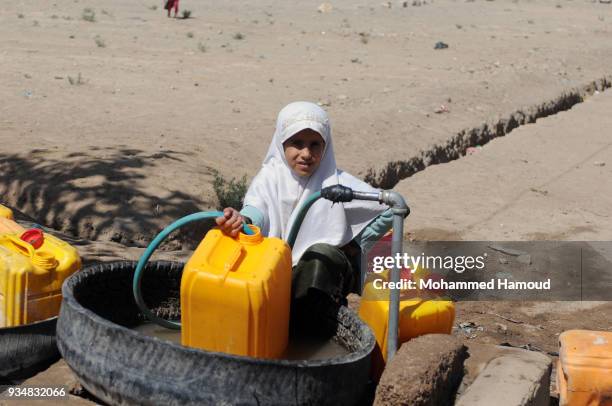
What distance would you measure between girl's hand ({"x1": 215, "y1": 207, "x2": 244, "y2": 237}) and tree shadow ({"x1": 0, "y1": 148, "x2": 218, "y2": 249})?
3.34 m

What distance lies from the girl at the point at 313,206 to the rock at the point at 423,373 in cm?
52

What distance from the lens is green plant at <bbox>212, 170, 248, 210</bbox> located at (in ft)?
23.3

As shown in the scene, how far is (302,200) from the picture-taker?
4051mm

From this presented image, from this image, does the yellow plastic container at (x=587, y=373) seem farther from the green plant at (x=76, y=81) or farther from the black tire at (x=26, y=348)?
the green plant at (x=76, y=81)

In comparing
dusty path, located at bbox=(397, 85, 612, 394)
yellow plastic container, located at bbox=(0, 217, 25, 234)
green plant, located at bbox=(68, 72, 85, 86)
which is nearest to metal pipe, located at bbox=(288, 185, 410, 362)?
yellow plastic container, located at bbox=(0, 217, 25, 234)

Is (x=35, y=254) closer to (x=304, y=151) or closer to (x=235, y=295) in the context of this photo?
(x=235, y=295)

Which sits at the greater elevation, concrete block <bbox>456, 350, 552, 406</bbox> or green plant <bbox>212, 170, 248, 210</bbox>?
concrete block <bbox>456, 350, 552, 406</bbox>

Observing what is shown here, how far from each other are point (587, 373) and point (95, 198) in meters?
4.10

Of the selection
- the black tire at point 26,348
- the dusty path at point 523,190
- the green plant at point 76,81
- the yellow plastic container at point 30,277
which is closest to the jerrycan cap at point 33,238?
the yellow plastic container at point 30,277

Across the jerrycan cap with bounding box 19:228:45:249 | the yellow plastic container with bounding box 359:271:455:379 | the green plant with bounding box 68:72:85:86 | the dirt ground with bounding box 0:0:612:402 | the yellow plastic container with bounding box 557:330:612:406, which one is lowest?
the green plant with bounding box 68:72:85:86

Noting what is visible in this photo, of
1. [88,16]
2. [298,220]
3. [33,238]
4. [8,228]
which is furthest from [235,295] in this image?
[88,16]

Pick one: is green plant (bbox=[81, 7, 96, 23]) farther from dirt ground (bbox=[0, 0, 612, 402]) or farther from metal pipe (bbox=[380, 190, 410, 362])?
metal pipe (bbox=[380, 190, 410, 362])

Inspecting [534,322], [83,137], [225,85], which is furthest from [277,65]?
[534,322]

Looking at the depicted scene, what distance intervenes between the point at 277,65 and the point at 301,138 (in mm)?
10806
